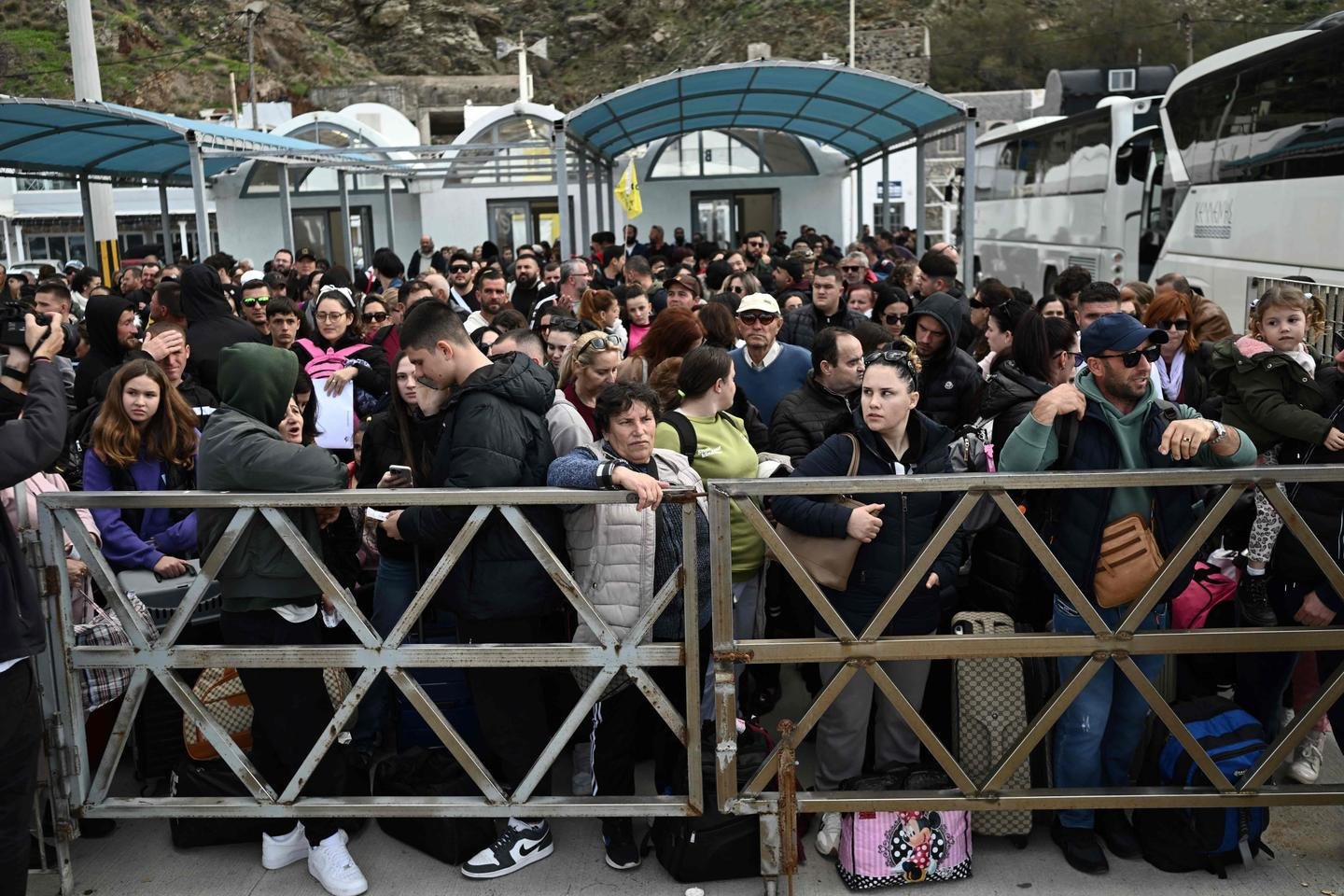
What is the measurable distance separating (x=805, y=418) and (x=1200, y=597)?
5.94ft

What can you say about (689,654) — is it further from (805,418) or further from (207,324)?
(207,324)

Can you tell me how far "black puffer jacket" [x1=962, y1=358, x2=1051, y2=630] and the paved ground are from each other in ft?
2.76

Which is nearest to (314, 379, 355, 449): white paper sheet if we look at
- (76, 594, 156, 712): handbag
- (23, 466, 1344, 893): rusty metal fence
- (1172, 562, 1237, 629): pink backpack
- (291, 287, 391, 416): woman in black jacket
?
(291, 287, 391, 416): woman in black jacket

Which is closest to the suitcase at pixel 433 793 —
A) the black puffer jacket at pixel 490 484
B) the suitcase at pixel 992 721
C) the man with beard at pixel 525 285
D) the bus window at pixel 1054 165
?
the black puffer jacket at pixel 490 484

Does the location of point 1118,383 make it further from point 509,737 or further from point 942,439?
point 509,737

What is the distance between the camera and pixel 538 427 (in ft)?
13.6

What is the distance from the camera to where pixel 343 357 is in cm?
673

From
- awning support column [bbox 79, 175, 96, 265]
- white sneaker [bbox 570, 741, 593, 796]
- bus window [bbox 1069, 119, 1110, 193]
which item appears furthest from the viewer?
awning support column [bbox 79, 175, 96, 265]

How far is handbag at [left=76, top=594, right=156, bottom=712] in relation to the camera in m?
4.17

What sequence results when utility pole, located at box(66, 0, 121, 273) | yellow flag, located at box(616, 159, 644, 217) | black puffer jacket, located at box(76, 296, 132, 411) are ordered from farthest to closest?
utility pole, located at box(66, 0, 121, 273) → yellow flag, located at box(616, 159, 644, 217) → black puffer jacket, located at box(76, 296, 132, 411)

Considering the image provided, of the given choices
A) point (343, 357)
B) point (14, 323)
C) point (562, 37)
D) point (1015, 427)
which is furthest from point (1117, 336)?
point (562, 37)

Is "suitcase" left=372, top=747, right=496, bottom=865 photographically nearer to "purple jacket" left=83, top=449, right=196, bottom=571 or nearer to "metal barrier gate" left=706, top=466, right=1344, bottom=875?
"metal barrier gate" left=706, top=466, right=1344, bottom=875

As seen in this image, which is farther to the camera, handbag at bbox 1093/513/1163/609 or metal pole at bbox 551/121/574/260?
metal pole at bbox 551/121/574/260

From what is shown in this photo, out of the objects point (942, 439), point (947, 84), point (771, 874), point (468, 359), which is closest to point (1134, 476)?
point (942, 439)
